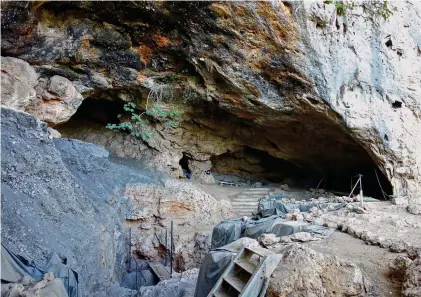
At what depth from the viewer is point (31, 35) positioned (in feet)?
25.2

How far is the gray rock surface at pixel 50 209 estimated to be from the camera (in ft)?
18.2

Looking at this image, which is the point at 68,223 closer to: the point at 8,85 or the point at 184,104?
the point at 8,85

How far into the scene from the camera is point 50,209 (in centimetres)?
637

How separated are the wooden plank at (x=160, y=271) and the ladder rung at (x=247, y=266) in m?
6.19

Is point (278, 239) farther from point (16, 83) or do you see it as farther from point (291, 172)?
point (291, 172)

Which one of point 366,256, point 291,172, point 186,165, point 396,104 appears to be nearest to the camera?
point 366,256

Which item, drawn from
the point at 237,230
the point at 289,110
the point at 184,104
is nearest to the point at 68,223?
the point at 237,230

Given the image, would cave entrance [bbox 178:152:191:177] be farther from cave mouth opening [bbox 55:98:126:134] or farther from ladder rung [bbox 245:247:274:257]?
ladder rung [bbox 245:247:274:257]

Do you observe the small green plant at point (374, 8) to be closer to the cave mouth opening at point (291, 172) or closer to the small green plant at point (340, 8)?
the small green plant at point (340, 8)

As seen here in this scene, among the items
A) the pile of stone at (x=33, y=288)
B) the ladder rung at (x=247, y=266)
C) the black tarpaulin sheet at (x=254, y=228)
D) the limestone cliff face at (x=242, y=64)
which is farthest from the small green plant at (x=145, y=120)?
the ladder rung at (x=247, y=266)

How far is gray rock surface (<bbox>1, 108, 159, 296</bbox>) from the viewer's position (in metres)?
5.54

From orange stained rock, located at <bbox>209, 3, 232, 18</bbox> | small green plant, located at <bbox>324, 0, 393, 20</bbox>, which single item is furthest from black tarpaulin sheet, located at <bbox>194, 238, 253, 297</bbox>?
small green plant, located at <bbox>324, 0, 393, 20</bbox>

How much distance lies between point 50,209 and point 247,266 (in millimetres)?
4287

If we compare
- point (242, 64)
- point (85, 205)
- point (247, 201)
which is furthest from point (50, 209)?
point (247, 201)
